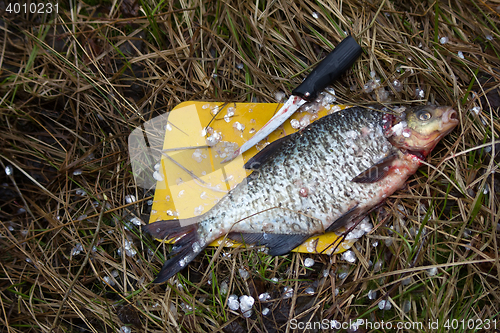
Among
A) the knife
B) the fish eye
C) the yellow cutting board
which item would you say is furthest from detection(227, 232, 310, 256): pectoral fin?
the fish eye

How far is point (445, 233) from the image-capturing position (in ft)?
6.78

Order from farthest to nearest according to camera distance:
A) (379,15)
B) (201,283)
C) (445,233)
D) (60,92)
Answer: (60,92), (379,15), (201,283), (445,233)

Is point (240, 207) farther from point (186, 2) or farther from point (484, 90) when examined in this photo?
point (484, 90)

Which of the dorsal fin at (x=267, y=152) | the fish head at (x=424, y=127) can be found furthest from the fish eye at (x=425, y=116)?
the dorsal fin at (x=267, y=152)

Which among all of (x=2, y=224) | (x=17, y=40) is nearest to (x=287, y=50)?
(x=17, y=40)

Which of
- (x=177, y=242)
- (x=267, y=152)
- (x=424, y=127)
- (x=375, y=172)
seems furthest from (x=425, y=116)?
(x=177, y=242)

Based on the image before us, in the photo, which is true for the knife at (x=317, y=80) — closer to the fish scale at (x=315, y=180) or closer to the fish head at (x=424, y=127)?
the fish scale at (x=315, y=180)

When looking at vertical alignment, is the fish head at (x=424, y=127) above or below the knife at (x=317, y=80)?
below

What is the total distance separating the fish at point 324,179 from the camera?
2084mm

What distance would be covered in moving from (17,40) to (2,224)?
1477 mm

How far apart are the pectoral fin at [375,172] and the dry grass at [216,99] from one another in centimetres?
28

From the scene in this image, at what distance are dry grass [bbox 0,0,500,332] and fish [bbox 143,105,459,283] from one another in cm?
19

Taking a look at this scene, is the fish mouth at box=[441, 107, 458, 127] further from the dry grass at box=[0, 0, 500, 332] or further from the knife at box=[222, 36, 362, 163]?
the knife at box=[222, 36, 362, 163]

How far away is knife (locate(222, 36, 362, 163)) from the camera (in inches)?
87.2
